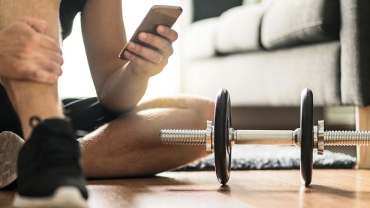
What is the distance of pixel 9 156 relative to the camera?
90cm

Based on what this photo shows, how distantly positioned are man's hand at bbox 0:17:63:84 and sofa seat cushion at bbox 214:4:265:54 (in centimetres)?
117

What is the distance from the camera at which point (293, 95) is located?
63.9 inches

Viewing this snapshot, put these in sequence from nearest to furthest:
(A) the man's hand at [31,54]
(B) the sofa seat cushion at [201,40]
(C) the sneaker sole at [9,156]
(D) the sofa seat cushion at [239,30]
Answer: (A) the man's hand at [31,54] < (C) the sneaker sole at [9,156] < (D) the sofa seat cushion at [239,30] < (B) the sofa seat cushion at [201,40]

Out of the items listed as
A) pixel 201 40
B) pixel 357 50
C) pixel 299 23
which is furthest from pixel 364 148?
pixel 201 40

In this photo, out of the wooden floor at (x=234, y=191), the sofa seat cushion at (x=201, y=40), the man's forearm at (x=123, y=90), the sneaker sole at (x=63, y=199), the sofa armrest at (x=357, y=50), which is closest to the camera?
the sneaker sole at (x=63, y=199)

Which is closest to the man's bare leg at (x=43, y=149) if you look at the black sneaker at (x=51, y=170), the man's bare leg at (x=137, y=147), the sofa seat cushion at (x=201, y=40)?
the black sneaker at (x=51, y=170)

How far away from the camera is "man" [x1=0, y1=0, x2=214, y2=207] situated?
23.0 inches

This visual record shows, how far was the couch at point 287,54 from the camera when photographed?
4.18ft

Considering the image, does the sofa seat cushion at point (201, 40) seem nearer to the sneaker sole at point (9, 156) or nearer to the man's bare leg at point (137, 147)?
the man's bare leg at point (137, 147)

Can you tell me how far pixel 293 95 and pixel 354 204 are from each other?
86 centimetres

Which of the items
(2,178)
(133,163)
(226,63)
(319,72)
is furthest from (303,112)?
(226,63)

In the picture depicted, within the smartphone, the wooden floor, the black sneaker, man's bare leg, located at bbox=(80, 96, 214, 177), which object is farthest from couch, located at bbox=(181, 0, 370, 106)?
the black sneaker

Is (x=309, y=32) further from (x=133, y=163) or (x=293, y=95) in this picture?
(x=133, y=163)

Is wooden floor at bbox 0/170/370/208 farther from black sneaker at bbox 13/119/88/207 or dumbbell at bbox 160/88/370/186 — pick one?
black sneaker at bbox 13/119/88/207
